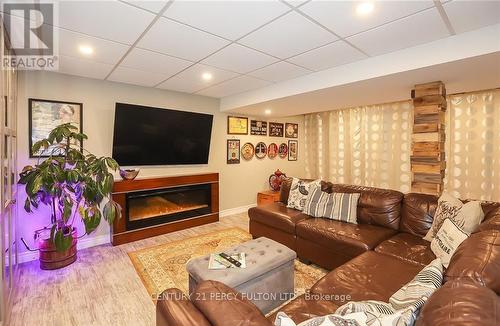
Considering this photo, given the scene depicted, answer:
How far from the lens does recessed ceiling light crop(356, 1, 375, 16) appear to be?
165cm

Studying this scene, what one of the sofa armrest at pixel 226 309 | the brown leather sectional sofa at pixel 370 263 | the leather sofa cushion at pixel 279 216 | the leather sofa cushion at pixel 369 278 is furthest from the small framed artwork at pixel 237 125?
the sofa armrest at pixel 226 309

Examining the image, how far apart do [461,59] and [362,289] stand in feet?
6.92

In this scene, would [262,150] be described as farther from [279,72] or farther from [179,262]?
[179,262]

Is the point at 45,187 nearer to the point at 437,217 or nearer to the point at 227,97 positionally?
the point at 227,97

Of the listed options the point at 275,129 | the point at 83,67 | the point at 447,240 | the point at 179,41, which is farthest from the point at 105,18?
the point at 275,129

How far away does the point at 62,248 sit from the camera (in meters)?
2.61

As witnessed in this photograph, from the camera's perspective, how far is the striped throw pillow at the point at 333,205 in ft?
9.79

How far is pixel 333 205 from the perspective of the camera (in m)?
3.10

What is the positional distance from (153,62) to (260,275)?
8.21ft

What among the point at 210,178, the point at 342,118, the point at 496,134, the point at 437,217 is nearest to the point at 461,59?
the point at 437,217

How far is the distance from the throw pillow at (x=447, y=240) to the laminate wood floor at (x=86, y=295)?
2369 mm

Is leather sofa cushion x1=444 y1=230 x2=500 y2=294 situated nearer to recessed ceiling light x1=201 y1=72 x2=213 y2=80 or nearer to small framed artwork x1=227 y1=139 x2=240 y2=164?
recessed ceiling light x1=201 y1=72 x2=213 y2=80

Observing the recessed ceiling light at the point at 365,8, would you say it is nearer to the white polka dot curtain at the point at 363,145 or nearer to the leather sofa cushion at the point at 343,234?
the leather sofa cushion at the point at 343,234

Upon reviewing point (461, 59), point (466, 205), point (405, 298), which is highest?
point (461, 59)
